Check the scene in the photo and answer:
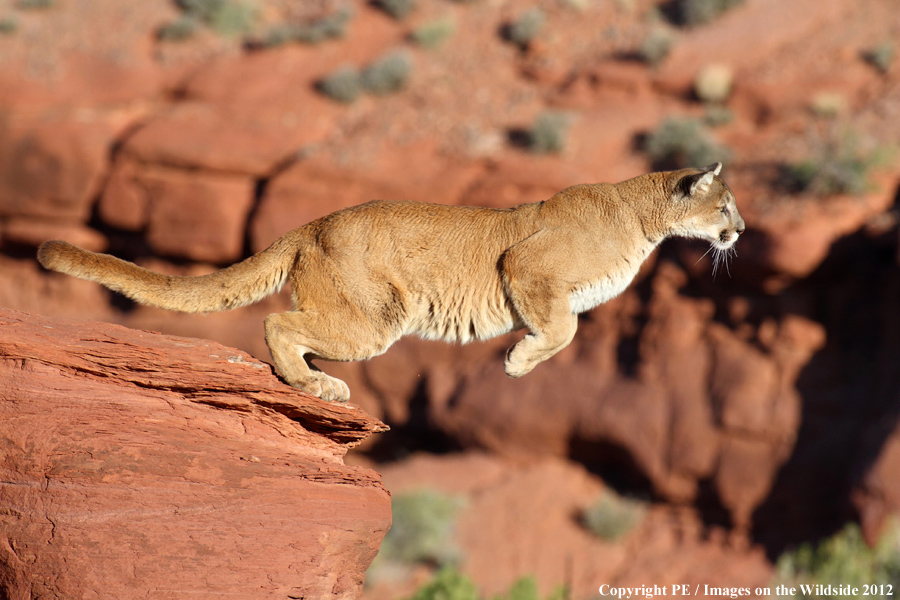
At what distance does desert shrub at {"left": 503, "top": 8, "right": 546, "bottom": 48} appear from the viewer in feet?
72.8

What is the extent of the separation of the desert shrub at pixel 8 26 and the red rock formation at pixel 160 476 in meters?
23.2

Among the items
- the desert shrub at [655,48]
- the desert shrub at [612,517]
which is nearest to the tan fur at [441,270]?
the desert shrub at [612,517]

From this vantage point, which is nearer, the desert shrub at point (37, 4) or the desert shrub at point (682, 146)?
the desert shrub at point (682, 146)

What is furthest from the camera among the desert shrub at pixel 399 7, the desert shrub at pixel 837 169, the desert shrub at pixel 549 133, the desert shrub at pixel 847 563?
the desert shrub at pixel 399 7

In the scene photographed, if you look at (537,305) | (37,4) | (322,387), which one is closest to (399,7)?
(37,4)

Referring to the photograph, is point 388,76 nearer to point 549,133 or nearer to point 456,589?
→ point 549,133

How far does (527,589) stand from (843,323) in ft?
27.2

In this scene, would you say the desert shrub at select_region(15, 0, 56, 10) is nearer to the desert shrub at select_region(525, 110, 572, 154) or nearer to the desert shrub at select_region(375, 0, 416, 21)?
the desert shrub at select_region(375, 0, 416, 21)

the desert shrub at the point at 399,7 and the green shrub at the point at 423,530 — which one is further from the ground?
the desert shrub at the point at 399,7

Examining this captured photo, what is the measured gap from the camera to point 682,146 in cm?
1769

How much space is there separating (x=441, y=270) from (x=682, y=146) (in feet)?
41.9

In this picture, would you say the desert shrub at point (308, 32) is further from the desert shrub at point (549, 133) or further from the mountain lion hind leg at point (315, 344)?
the mountain lion hind leg at point (315, 344)

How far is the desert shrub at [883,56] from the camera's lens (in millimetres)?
17812

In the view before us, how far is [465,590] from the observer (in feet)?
41.0
